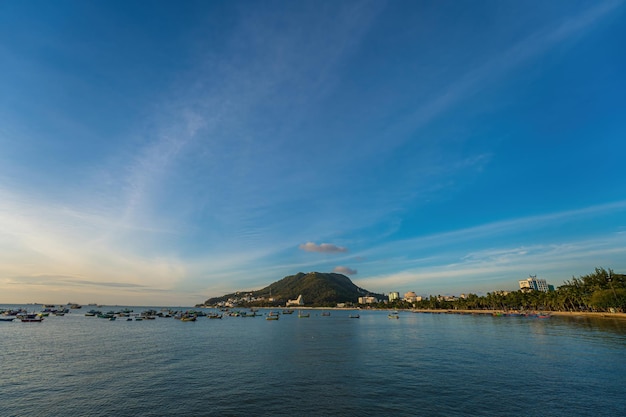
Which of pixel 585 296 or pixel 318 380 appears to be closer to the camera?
pixel 318 380

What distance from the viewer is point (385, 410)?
29.1 meters

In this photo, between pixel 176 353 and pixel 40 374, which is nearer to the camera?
pixel 40 374

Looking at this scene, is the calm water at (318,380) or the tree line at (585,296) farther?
the tree line at (585,296)

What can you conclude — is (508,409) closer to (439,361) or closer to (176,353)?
(439,361)

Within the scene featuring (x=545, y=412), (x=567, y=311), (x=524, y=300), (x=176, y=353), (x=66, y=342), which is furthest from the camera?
(x=524, y=300)

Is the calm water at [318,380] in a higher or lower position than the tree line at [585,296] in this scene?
lower

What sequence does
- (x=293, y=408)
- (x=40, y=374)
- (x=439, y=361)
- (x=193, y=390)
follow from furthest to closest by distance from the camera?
(x=439, y=361) < (x=40, y=374) < (x=193, y=390) < (x=293, y=408)

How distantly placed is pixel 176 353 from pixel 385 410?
46.4 meters

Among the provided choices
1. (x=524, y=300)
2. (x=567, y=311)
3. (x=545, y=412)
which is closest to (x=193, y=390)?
(x=545, y=412)

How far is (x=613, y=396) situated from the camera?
31922 mm

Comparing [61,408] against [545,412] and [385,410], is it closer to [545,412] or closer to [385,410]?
[385,410]

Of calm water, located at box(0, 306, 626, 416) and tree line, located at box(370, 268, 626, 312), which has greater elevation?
tree line, located at box(370, 268, 626, 312)

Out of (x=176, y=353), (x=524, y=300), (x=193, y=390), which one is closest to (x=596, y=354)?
(x=193, y=390)

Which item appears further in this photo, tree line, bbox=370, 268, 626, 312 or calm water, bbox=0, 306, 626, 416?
tree line, bbox=370, 268, 626, 312
